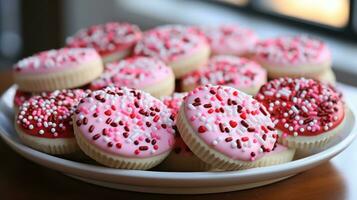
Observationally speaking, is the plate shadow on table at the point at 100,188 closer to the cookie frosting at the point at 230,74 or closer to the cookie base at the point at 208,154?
the cookie base at the point at 208,154

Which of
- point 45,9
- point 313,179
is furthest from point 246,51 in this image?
point 45,9

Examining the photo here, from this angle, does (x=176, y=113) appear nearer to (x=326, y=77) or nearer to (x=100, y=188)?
(x=100, y=188)

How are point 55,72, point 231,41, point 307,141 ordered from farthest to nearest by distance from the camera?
1. point 231,41
2. point 55,72
3. point 307,141

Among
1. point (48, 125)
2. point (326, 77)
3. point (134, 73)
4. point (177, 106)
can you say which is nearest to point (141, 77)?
point (134, 73)

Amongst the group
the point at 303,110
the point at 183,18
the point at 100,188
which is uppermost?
the point at 303,110

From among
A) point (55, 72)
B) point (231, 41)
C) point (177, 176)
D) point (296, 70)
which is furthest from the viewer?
point (231, 41)

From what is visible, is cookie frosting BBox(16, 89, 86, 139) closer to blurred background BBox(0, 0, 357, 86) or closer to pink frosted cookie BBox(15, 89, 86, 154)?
pink frosted cookie BBox(15, 89, 86, 154)

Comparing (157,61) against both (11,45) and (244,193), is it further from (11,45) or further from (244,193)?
(11,45)

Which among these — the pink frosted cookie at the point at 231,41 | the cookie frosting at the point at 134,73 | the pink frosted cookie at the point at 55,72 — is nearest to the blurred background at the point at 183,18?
the pink frosted cookie at the point at 231,41

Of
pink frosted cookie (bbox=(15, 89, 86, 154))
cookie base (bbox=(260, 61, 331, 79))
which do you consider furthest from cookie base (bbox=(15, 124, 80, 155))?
cookie base (bbox=(260, 61, 331, 79))
